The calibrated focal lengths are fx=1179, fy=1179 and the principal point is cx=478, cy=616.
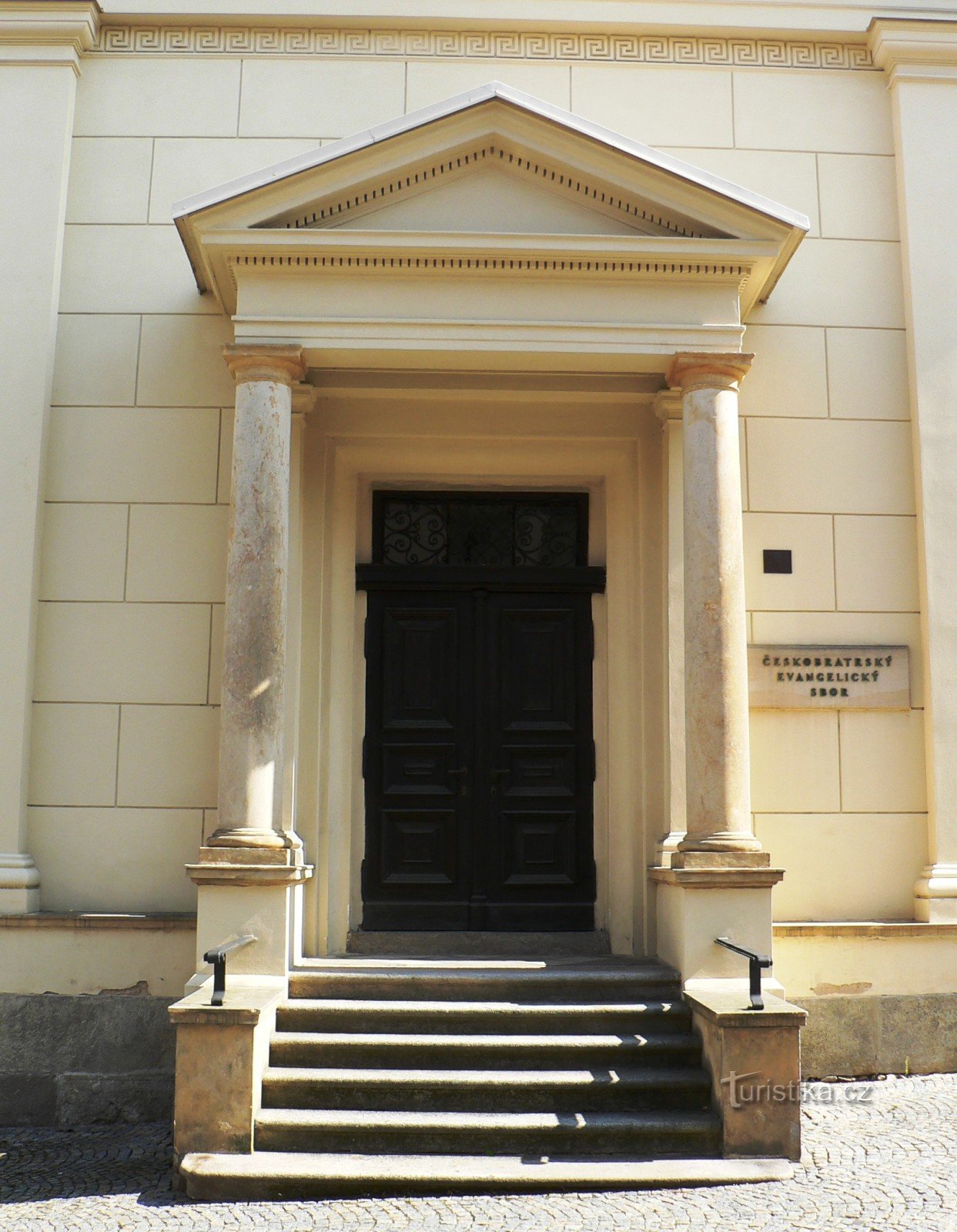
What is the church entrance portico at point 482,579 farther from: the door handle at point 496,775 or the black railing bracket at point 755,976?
the black railing bracket at point 755,976

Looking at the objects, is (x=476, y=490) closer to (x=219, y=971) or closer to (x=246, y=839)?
(x=246, y=839)

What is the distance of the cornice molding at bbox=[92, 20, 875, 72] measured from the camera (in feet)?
26.6

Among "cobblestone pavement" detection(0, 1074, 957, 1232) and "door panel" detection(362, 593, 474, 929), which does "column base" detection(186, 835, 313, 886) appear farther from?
"door panel" detection(362, 593, 474, 929)

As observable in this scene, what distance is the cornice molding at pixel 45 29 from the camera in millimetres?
7875

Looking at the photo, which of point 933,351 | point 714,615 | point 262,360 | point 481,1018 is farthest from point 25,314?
point 933,351

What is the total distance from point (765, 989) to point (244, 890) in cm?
271

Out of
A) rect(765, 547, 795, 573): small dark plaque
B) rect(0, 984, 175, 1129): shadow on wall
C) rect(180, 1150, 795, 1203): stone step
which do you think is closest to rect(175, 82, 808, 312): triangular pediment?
rect(765, 547, 795, 573): small dark plaque

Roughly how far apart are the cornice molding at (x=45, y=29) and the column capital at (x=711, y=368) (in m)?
4.66

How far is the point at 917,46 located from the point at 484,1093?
7238 mm

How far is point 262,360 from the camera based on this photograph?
6.54 metres

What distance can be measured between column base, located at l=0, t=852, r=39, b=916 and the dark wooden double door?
2.02 meters

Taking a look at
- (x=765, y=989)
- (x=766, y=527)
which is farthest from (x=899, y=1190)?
(x=766, y=527)

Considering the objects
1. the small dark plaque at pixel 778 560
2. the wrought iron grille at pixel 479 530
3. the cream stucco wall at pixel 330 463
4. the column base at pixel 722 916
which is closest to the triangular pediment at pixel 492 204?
the cream stucco wall at pixel 330 463

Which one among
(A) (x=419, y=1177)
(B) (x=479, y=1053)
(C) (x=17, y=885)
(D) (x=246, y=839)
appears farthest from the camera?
(C) (x=17, y=885)
